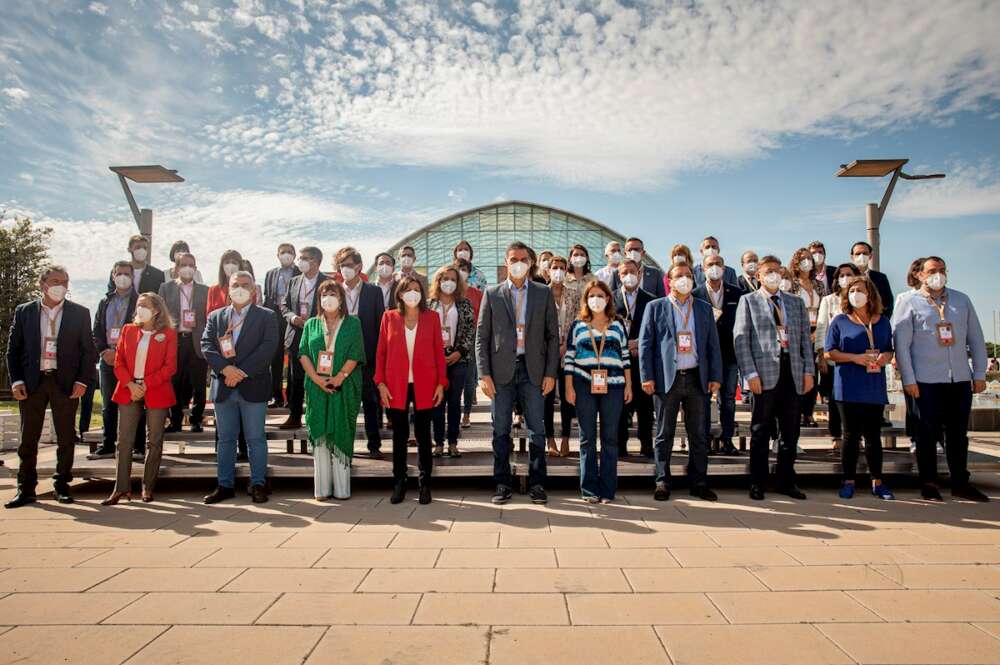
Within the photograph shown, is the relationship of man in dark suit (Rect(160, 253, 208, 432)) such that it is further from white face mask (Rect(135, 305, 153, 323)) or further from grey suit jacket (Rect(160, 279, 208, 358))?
white face mask (Rect(135, 305, 153, 323))

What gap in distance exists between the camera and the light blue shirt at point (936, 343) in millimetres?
5770

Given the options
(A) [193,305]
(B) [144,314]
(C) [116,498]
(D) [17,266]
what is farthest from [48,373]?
(D) [17,266]

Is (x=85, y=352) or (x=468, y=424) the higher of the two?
(x=85, y=352)

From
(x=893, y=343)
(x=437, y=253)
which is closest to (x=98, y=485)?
(x=893, y=343)

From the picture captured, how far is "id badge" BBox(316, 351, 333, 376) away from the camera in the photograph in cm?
595

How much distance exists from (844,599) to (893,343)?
3.58 meters

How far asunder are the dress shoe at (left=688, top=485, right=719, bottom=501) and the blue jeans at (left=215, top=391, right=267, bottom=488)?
4055 mm

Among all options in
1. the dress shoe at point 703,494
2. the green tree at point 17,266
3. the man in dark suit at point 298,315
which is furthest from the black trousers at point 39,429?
the green tree at point 17,266

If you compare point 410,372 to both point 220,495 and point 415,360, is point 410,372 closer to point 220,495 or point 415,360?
point 415,360

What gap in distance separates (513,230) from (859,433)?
32231 millimetres

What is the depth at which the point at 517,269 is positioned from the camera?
596 centimetres

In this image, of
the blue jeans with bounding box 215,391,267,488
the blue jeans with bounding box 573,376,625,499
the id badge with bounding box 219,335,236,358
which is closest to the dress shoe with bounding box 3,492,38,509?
the blue jeans with bounding box 215,391,267,488

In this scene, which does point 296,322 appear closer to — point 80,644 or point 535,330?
point 535,330

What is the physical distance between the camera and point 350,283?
23.0ft
